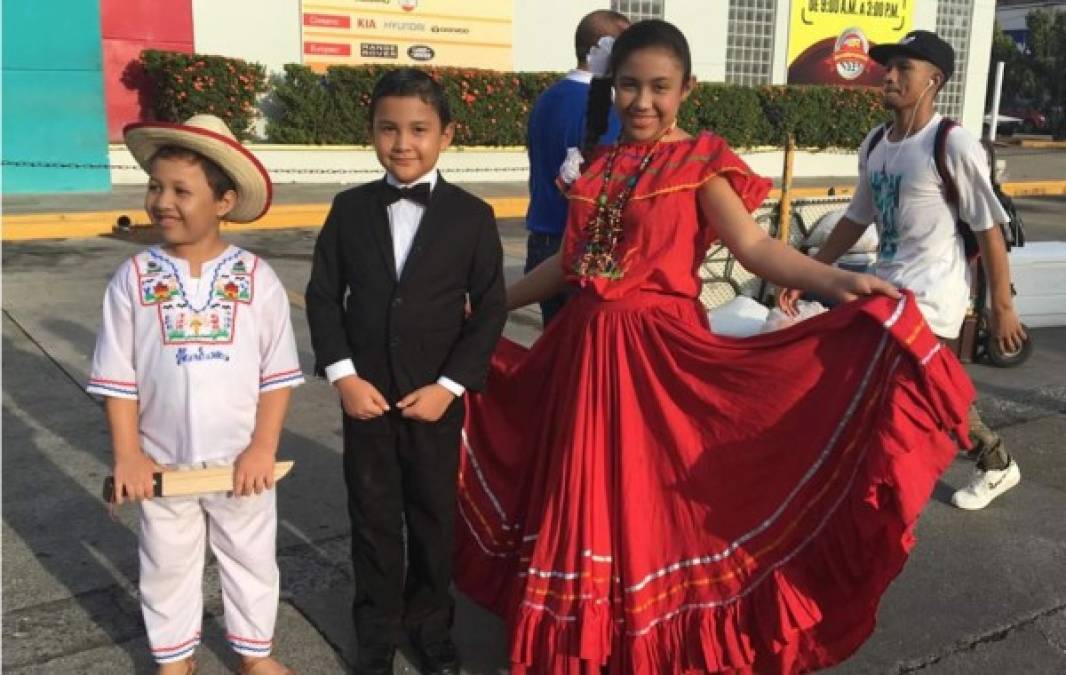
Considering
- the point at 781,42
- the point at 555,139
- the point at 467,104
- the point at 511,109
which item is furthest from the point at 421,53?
the point at 555,139

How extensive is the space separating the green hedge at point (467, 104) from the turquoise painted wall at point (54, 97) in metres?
0.88

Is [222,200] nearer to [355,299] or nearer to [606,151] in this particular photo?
[355,299]

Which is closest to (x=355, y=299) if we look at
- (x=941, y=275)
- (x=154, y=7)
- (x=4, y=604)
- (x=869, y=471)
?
(x=869, y=471)

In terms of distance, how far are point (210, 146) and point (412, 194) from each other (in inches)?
20.8

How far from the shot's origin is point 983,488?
4375 millimetres

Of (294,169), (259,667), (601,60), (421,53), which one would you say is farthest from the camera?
(421,53)

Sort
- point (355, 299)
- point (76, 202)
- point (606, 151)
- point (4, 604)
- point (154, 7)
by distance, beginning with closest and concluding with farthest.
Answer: point (355, 299), point (606, 151), point (4, 604), point (76, 202), point (154, 7)

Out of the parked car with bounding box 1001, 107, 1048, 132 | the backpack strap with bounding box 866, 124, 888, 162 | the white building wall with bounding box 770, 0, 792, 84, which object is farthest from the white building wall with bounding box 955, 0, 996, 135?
the backpack strap with bounding box 866, 124, 888, 162

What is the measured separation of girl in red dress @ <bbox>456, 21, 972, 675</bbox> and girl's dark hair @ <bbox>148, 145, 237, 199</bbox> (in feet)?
3.25

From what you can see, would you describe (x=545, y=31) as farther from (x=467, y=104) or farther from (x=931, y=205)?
(x=931, y=205)

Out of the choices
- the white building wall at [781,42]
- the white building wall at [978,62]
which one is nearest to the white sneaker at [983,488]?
the white building wall at [781,42]

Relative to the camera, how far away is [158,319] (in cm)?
255

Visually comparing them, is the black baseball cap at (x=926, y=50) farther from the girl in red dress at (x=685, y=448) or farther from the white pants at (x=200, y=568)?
the white pants at (x=200, y=568)

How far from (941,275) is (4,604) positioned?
3457 millimetres
